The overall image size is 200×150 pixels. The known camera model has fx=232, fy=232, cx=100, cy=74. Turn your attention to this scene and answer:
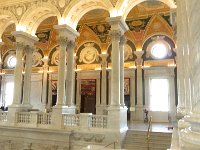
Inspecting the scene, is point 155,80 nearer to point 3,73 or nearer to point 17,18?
point 17,18

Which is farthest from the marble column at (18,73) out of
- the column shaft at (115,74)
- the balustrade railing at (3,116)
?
the column shaft at (115,74)

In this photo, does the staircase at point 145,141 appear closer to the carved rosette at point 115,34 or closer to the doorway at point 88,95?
the carved rosette at point 115,34

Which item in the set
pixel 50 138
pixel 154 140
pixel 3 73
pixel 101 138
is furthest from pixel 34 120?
pixel 3 73

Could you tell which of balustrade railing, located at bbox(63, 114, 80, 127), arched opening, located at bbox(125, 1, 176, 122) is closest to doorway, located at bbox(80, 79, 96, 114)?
arched opening, located at bbox(125, 1, 176, 122)

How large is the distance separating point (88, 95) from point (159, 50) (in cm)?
679

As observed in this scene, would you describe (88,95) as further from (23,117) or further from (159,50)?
(23,117)

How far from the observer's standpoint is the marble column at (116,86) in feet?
34.4

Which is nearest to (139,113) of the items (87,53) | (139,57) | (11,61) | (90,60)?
(139,57)

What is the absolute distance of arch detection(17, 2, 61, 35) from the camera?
43.3 feet

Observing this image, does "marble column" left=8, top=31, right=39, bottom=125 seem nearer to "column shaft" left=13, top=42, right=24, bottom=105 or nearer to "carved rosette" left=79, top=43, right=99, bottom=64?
"column shaft" left=13, top=42, right=24, bottom=105

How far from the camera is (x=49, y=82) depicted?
20.4m

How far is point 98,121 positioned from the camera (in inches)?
428

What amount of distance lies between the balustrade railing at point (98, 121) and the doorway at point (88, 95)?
27.0ft

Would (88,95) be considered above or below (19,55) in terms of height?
below
